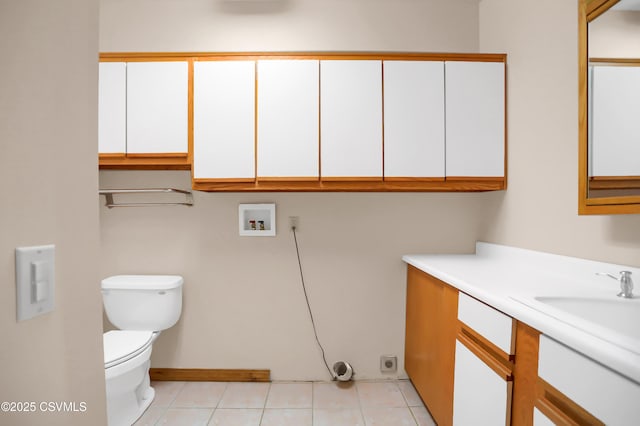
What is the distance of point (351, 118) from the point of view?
198cm

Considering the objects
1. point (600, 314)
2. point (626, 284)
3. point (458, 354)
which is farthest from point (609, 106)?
point (458, 354)

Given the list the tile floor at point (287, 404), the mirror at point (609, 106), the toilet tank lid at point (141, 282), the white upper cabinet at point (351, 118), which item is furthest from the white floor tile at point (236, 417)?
the mirror at point (609, 106)

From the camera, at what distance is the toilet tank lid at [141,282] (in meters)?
2.11

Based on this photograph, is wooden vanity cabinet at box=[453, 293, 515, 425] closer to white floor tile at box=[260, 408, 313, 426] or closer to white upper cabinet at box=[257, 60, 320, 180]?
white floor tile at box=[260, 408, 313, 426]

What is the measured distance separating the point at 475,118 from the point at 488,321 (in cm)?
128

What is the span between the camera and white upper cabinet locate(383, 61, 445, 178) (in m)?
1.97

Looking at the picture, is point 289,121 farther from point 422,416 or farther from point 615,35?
point 422,416

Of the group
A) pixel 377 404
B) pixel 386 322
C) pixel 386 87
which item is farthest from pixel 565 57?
pixel 377 404

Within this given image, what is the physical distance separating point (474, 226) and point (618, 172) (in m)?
1.13

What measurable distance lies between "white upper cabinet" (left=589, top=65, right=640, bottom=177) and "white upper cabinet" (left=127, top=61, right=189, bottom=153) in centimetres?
207

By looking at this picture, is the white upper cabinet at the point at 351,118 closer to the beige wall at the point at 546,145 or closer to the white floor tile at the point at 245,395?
the beige wall at the point at 546,145

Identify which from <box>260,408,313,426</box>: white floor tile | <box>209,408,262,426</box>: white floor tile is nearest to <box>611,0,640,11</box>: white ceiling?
<box>260,408,313,426</box>: white floor tile

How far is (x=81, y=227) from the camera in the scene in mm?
594

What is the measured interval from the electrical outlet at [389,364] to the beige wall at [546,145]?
1087mm
